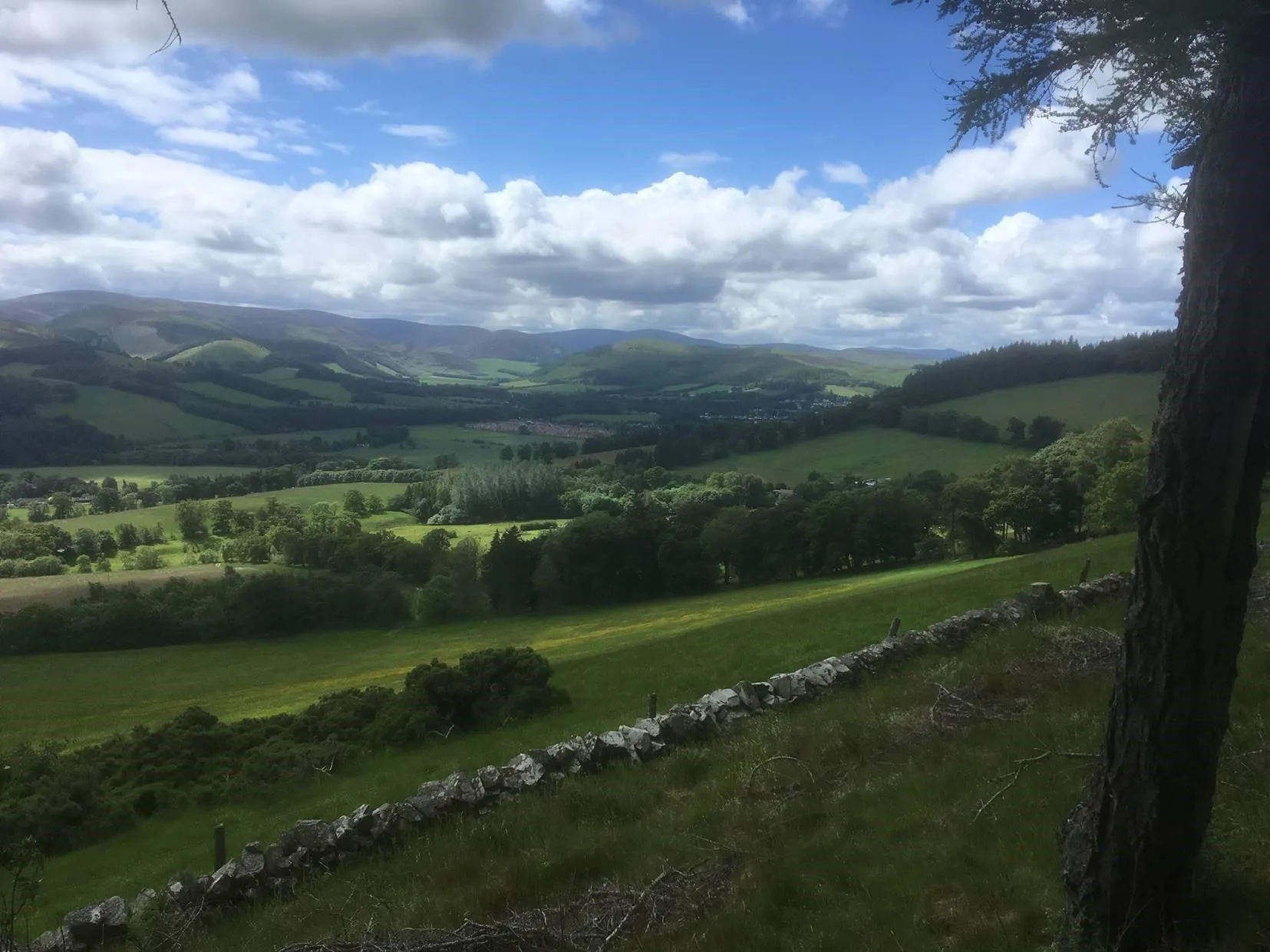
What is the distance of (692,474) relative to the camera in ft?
388

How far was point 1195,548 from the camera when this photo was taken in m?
3.90

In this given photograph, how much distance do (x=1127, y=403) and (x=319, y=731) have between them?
103m

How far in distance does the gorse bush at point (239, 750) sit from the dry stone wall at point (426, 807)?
957 cm

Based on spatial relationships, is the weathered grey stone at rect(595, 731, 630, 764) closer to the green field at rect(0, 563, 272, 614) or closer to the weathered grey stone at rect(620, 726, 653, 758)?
the weathered grey stone at rect(620, 726, 653, 758)

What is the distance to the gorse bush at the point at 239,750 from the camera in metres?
17.8

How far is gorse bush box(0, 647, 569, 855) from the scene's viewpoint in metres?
17.8

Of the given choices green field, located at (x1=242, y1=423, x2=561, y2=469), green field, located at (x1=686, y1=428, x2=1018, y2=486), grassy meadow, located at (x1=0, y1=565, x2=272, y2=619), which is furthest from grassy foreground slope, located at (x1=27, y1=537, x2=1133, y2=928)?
green field, located at (x1=242, y1=423, x2=561, y2=469)

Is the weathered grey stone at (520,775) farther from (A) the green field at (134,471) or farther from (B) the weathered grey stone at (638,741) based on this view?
(A) the green field at (134,471)

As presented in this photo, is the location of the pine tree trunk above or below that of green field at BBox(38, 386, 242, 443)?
above

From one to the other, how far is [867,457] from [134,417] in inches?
6482

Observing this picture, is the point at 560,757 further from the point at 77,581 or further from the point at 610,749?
the point at 77,581

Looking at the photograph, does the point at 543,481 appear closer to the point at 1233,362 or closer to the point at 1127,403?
the point at 1127,403

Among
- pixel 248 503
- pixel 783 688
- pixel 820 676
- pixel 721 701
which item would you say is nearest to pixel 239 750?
pixel 721 701

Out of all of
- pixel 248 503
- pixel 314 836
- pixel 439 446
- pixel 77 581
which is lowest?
pixel 77 581
